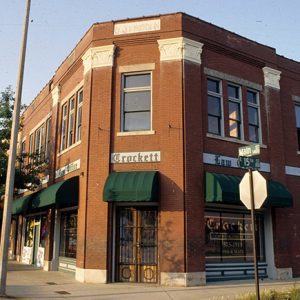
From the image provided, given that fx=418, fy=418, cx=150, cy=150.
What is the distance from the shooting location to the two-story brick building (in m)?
14.4

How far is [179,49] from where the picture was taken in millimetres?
15320

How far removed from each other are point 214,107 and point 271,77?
11.4 ft

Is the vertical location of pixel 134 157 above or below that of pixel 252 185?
above

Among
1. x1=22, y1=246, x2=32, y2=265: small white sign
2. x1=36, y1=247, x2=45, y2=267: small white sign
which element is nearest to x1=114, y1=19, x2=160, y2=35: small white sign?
x1=36, y1=247, x2=45, y2=267: small white sign

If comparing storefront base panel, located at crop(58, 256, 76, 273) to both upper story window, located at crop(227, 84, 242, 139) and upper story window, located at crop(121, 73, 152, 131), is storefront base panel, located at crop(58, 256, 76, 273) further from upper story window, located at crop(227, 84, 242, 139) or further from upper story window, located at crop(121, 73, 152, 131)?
upper story window, located at crop(227, 84, 242, 139)

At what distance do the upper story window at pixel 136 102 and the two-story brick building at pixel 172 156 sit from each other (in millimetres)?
39

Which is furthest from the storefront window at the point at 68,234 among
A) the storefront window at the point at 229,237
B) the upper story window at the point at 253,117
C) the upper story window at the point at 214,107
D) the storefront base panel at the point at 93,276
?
the upper story window at the point at 253,117

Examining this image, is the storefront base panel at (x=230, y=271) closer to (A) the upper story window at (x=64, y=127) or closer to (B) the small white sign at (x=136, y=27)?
(A) the upper story window at (x=64, y=127)

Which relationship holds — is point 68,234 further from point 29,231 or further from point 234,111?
point 234,111

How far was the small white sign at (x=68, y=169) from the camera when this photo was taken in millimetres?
16836

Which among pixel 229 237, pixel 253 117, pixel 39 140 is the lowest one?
pixel 229 237

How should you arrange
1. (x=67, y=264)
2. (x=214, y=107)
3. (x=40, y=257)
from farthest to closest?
1. (x=40, y=257)
2. (x=67, y=264)
3. (x=214, y=107)

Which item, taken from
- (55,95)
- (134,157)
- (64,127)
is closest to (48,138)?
(55,95)

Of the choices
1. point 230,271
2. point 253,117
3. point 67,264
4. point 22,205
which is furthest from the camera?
point 22,205
